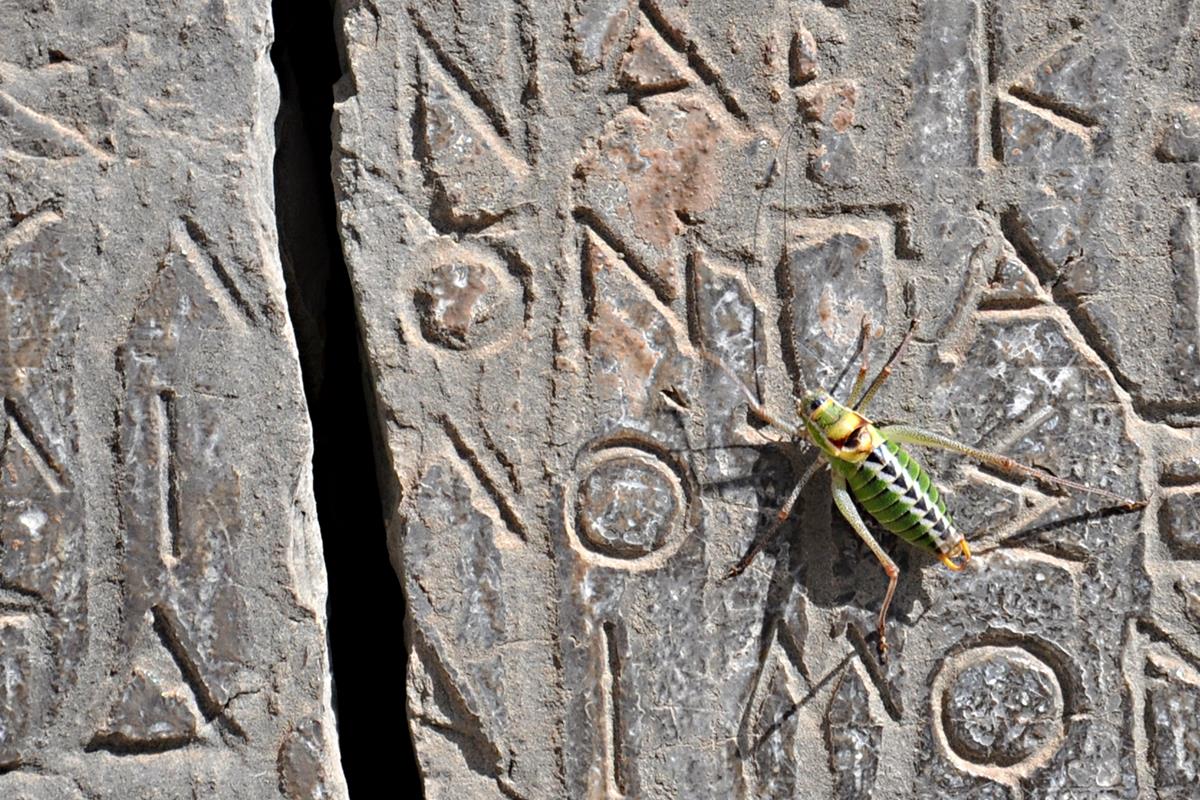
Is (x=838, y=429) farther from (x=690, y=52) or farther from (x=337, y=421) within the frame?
(x=337, y=421)

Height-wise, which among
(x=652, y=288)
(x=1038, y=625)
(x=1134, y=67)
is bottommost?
(x=1038, y=625)

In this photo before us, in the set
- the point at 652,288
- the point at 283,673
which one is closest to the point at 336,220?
the point at 652,288

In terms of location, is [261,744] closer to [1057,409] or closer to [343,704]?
[343,704]

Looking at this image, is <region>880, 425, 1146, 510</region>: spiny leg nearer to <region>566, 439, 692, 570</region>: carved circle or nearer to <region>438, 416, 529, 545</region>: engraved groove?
<region>566, 439, 692, 570</region>: carved circle

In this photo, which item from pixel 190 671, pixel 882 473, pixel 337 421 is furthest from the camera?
pixel 337 421

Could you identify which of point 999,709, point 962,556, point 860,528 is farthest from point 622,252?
point 999,709

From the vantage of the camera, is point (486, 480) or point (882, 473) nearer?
point (882, 473)
